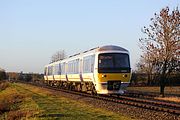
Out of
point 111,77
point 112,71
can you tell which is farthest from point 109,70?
point 111,77

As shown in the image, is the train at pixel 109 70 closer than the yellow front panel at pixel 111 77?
No

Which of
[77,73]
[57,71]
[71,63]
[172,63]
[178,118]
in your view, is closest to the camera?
[178,118]

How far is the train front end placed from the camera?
2869cm

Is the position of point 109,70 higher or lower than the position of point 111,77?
higher

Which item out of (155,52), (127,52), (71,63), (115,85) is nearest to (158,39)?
(155,52)

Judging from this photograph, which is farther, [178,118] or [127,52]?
[127,52]

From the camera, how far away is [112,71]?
28.9m

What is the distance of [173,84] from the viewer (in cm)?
6078

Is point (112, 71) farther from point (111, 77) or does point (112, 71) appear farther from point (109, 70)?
point (111, 77)

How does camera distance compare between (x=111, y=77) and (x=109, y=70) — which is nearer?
(x=111, y=77)

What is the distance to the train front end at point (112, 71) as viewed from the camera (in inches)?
1129

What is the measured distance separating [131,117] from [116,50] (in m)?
13.3

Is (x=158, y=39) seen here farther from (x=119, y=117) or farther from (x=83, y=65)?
(x=119, y=117)

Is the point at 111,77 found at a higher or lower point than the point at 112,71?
lower
